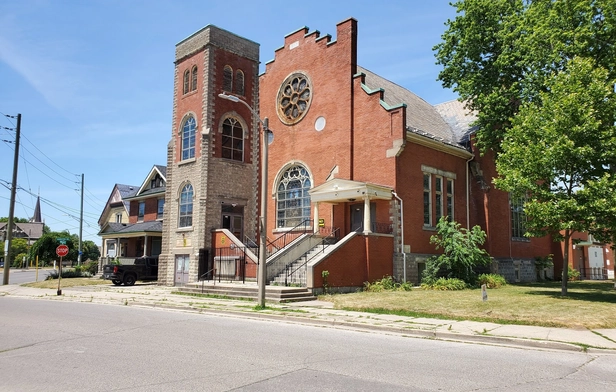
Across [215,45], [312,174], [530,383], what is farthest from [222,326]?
[215,45]

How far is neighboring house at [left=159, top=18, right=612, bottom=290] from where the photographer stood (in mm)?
23609

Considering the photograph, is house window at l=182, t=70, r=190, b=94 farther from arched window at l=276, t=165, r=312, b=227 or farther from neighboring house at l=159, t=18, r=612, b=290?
arched window at l=276, t=165, r=312, b=227

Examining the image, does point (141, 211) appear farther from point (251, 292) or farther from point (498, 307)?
point (498, 307)

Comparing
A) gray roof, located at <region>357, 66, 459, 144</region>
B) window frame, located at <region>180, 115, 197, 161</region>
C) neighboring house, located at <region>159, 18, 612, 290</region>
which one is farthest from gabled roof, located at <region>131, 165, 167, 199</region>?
gray roof, located at <region>357, 66, 459, 144</region>

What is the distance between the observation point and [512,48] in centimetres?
2430

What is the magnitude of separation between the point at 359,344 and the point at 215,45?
25.6m

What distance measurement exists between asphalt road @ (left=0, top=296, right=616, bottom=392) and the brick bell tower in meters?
18.0

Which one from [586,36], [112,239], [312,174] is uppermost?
[586,36]

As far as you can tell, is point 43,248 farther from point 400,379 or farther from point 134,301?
point 400,379

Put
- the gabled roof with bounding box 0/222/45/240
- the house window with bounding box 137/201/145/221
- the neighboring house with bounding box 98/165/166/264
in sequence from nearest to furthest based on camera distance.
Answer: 1. the neighboring house with bounding box 98/165/166/264
2. the house window with bounding box 137/201/145/221
3. the gabled roof with bounding box 0/222/45/240

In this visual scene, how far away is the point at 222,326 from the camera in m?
12.3

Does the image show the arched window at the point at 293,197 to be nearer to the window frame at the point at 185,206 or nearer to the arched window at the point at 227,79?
the window frame at the point at 185,206

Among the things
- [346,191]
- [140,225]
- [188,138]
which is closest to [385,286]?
[346,191]

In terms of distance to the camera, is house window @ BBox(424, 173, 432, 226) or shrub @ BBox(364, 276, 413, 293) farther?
house window @ BBox(424, 173, 432, 226)
